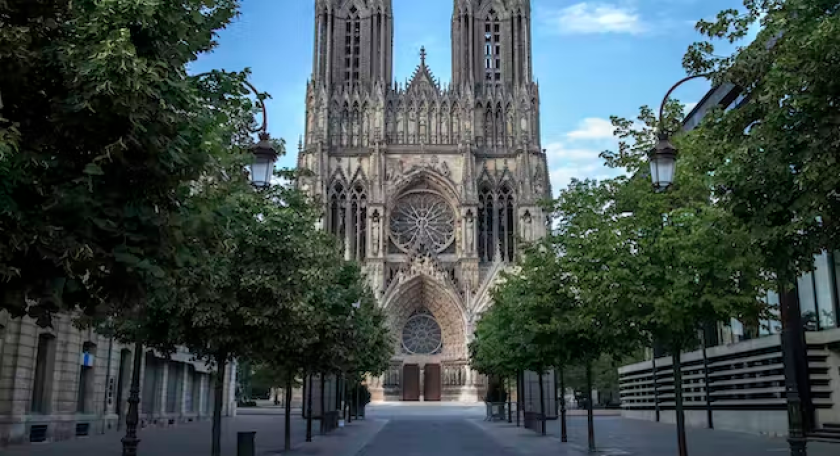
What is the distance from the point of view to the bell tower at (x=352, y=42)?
262ft

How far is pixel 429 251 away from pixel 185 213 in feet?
216

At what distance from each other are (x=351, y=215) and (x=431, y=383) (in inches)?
685

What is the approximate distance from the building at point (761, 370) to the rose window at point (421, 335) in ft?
105

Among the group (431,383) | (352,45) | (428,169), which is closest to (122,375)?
(431,383)

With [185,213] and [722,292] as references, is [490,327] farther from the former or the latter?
[185,213]

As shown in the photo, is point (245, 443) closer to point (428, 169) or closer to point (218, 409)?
point (218, 409)

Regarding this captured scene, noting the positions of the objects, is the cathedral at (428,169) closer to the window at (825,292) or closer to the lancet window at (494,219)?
the lancet window at (494,219)

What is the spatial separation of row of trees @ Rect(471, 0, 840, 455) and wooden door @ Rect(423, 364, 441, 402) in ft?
153

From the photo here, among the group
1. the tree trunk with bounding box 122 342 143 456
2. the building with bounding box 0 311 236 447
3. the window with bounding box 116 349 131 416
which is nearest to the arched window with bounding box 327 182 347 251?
the building with bounding box 0 311 236 447

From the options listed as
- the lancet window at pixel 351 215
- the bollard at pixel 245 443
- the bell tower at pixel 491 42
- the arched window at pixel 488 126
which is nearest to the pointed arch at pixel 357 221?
the lancet window at pixel 351 215

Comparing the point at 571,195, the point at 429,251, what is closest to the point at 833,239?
the point at 571,195

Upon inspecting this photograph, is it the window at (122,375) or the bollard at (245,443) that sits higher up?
the window at (122,375)

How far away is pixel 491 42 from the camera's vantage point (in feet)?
270

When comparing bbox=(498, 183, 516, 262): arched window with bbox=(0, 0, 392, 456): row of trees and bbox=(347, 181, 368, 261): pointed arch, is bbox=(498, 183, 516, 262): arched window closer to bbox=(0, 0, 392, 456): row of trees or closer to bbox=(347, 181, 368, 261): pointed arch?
bbox=(347, 181, 368, 261): pointed arch
